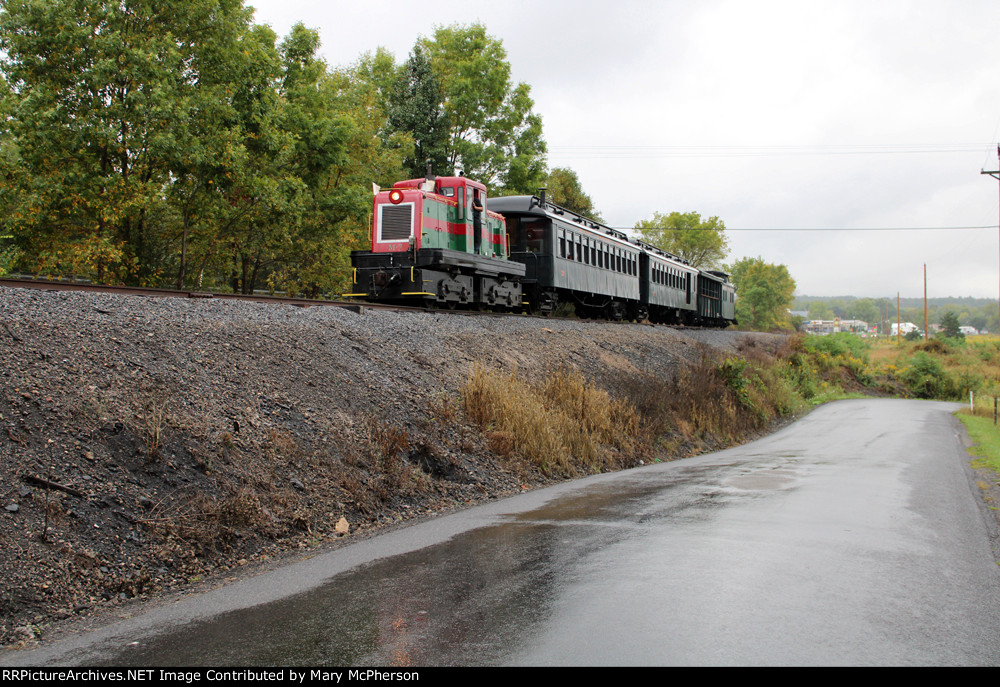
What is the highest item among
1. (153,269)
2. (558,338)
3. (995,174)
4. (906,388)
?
(995,174)

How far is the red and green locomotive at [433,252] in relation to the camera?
1716 cm

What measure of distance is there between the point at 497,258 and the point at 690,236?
83.5 meters

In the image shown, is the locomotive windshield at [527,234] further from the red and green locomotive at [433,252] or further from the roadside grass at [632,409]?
the roadside grass at [632,409]

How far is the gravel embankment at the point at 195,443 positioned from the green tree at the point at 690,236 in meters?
91.7

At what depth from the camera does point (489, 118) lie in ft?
157

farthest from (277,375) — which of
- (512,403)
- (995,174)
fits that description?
(995,174)

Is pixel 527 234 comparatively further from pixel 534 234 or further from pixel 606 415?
pixel 606 415

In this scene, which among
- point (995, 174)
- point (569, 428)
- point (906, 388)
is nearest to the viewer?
point (569, 428)

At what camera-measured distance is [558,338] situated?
17.6 meters

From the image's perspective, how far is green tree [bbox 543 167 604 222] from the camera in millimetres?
56031

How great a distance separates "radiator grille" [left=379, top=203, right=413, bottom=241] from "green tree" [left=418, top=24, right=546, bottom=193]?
92.3ft

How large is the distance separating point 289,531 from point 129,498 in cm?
142
